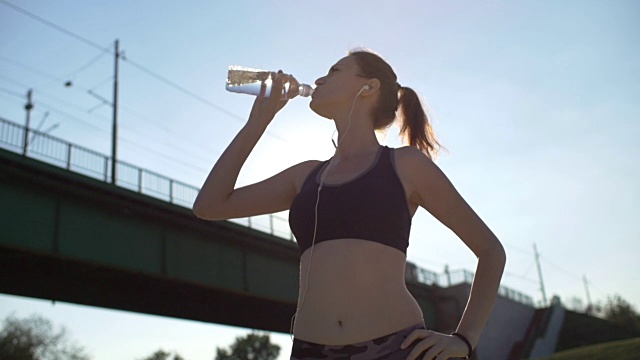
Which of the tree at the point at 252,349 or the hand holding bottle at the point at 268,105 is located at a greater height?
the tree at the point at 252,349

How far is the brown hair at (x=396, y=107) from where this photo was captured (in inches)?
124

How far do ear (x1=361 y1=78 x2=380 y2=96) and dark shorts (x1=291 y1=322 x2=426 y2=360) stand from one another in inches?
45.1

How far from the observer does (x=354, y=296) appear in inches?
98.7

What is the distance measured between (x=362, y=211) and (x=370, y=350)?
1.67ft

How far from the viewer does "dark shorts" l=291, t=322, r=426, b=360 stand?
7.75 feet

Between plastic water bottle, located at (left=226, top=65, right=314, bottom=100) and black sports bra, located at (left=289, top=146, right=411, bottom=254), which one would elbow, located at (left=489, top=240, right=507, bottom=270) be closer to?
black sports bra, located at (left=289, top=146, right=411, bottom=254)

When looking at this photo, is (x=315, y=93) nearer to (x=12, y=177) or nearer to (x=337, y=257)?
(x=337, y=257)

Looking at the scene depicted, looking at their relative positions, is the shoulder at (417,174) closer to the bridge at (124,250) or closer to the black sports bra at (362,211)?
the black sports bra at (362,211)

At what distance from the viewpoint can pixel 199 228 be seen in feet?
74.4

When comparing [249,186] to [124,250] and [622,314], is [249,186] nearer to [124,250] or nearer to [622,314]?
[124,250]

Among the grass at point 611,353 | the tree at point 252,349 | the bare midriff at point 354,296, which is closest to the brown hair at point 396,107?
the bare midriff at point 354,296

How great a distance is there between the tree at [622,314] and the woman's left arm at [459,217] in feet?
167

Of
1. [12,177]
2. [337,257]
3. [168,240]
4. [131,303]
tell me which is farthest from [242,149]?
[131,303]

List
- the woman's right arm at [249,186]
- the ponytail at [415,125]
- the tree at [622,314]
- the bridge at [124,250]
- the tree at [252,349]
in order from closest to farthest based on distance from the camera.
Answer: the woman's right arm at [249,186], the ponytail at [415,125], the bridge at [124,250], the tree at [622,314], the tree at [252,349]
